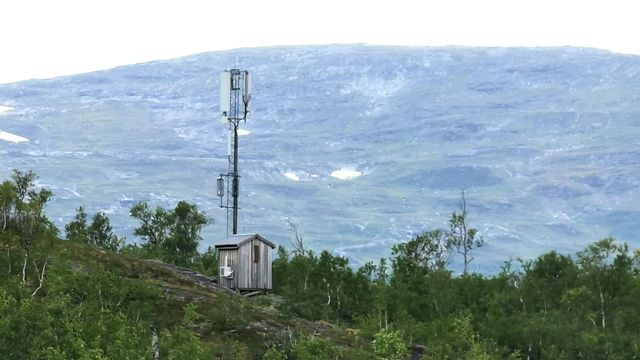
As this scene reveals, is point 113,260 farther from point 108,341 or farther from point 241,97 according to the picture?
point 241,97

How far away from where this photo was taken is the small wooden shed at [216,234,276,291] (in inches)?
2623

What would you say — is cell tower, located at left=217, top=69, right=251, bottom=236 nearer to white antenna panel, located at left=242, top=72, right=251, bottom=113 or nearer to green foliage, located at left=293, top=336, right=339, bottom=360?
white antenna panel, located at left=242, top=72, right=251, bottom=113

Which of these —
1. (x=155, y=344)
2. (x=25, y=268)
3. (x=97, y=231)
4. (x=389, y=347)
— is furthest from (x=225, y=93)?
(x=155, y=344)

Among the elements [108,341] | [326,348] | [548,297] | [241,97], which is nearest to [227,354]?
[326,348]

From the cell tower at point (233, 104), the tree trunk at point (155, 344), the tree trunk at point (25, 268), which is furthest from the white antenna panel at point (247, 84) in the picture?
the tree trunk at point (155, 344)

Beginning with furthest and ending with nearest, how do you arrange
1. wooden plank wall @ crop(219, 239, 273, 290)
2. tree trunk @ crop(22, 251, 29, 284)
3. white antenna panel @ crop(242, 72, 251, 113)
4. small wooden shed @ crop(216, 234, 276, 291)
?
white antenna panel @ crop(242, 72, 251, 113)
wooden plank wall @ crop(219, 239, 273, 290)
small wooden shed @ crop(216, 234, 276, 291)
tree trunk @ crop(22, 251, 29, 284)

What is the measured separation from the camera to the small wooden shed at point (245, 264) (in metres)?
66.6

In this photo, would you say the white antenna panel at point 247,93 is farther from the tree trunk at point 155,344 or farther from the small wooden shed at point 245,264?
the tree trunk at point 155,344

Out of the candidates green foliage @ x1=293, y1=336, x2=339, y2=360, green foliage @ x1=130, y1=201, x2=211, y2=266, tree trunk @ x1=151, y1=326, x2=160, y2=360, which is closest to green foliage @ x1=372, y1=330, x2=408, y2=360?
green foliage @ x1=293, y1=336, x2=339, y2=360

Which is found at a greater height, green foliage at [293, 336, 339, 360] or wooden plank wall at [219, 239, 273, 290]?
wooden plank wall at [219, 239, 273, 290]

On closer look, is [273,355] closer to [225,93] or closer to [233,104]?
[233,104]

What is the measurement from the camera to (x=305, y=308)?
58.4 meters

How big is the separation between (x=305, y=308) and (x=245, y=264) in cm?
960

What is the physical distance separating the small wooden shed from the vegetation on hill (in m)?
1.45
